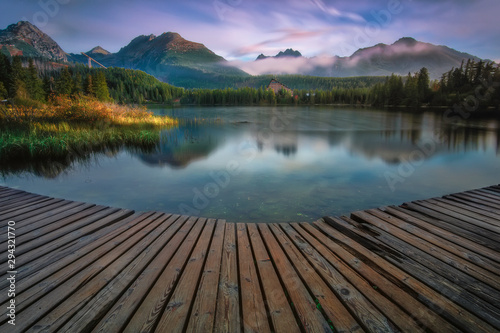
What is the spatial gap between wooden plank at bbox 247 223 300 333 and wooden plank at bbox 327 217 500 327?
2.06 metres

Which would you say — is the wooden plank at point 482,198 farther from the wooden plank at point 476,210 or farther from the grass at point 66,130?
the grass at point 66,130

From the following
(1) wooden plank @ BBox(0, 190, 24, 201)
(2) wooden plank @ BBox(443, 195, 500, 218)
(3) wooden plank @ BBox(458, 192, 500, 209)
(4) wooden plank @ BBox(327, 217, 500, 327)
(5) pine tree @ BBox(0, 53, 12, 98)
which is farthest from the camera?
(5) pine tree @ BBox(0, 53, 12, 98)

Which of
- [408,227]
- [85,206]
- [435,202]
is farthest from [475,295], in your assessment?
[85,206]

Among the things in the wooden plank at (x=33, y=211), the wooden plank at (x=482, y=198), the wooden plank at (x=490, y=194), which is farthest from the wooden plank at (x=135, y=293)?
the wooden plank at (x=490, y=194)

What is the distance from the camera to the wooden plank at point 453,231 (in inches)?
177

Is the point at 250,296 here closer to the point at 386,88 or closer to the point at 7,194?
the point at 7,194

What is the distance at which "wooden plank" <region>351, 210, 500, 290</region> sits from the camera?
3.72m

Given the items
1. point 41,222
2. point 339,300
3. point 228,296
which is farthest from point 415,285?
point 41,222

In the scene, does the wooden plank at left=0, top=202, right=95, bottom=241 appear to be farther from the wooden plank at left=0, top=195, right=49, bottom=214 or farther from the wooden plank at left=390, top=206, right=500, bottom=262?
the wooden plank at left=390, top=206, right=500, bottom=262

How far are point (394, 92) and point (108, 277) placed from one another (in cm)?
11999

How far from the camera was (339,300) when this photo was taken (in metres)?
3.09

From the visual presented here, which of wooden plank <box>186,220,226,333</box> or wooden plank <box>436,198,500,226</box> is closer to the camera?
wooden plank <box>186,220,226,333</box>

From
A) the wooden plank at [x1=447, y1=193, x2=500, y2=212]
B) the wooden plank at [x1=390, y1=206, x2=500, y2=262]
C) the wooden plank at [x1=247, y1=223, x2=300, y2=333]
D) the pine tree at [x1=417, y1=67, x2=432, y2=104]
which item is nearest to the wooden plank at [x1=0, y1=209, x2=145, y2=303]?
the wooden plank at [x1=247, y1=223, x2=300, y2=333]

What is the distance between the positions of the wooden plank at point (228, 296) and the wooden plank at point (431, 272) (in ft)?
8.54
